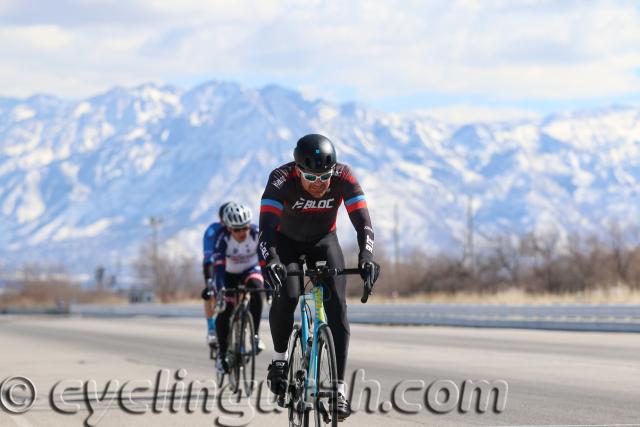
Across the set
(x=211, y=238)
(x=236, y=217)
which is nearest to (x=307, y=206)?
(x=236, y=217)

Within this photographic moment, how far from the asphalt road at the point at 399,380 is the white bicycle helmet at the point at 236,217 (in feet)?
5.95

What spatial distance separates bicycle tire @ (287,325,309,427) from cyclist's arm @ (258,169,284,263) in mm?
673

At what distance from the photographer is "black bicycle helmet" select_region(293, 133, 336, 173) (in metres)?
8.91

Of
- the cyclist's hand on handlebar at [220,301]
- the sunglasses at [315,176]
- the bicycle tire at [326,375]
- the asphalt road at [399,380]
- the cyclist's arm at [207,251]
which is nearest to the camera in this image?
the bicycle tire at [326,375]

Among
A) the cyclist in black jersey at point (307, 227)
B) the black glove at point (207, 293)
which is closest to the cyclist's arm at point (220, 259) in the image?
the black glove at point (207, 293)

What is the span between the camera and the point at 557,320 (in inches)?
1188

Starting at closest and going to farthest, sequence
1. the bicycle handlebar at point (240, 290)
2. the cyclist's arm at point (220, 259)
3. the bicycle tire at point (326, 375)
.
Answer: the bicycle tire at point (326, 375) < the bicycle handlebar at point (240, 290) < the cyclist's arm at point (220, 259)

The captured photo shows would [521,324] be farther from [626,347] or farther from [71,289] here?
[71,289]

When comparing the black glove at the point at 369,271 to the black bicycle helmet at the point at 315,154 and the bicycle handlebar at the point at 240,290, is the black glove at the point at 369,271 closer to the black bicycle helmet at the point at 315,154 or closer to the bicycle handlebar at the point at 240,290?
the black bicycle helmet at the point at 315,154

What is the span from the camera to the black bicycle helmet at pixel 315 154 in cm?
891

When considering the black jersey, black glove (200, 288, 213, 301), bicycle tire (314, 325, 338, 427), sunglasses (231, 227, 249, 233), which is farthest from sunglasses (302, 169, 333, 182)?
black glove (200, 288, 213, 301)

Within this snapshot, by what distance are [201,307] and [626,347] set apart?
3247cm

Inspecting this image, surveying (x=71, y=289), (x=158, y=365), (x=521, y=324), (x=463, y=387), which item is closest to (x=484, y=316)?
(x=521, y=324)
